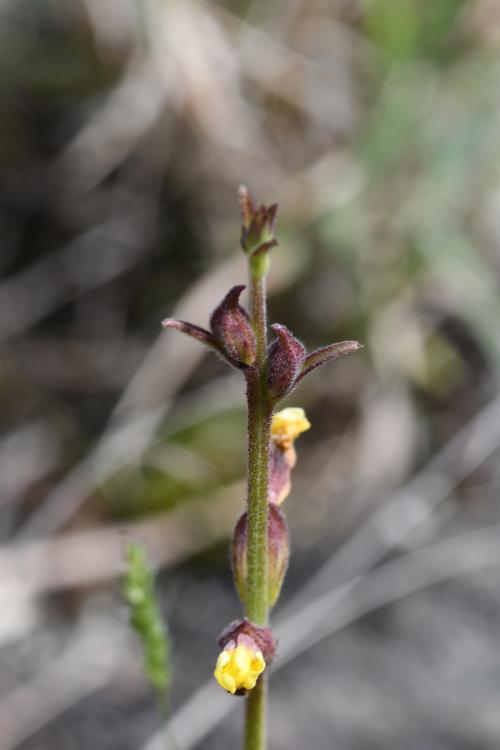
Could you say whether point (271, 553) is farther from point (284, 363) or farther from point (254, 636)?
point (284, 363)

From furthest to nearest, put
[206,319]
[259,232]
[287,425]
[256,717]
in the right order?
[206,319] → [287,425] → [256,717] → [259,232]

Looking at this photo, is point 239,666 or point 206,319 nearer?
point 239,666

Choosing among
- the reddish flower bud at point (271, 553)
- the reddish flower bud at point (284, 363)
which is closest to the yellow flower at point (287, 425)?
the reddish flower bud at point (271, 553)

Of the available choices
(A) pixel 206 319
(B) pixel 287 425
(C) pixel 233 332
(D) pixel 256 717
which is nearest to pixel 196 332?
(C) pixel 233 332

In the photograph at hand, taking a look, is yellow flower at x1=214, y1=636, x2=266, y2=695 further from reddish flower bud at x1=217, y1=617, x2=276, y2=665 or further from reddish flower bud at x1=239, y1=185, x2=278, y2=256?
reddish flower bud at x1=239, y1=185, x2=278, y2=256

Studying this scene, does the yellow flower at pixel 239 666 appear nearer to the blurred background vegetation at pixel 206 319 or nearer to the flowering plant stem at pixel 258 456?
the flowering plant stem at pixel 258 456
